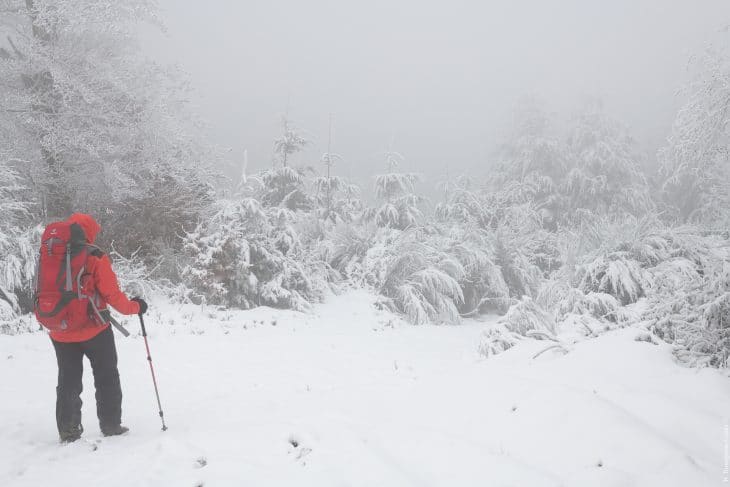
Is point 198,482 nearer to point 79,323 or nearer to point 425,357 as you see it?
point 79,323

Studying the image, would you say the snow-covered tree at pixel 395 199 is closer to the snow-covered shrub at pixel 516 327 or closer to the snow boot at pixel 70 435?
the snow-covered shrub at pixel 516 327

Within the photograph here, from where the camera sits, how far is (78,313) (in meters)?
3.43

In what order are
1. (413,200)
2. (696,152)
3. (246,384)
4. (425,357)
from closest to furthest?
(246,384) → (696,152) → (425,357) → (413,200)

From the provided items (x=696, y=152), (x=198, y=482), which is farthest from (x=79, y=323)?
(x=696, y=152)

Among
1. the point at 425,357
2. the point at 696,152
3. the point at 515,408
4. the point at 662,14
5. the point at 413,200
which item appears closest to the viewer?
the point at 515,408

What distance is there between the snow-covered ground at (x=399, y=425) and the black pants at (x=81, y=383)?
20 centimetres

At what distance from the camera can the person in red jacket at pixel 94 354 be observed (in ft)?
11.5

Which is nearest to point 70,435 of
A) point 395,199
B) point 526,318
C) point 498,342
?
point 498,342

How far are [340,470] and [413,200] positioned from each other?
603 inches

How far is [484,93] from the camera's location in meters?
87.7

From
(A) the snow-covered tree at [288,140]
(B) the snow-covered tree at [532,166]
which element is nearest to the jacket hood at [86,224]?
(A) the snow-covered tree at [288,140]

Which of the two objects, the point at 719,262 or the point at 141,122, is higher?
the point at 141,122

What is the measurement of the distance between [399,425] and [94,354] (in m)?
2.66

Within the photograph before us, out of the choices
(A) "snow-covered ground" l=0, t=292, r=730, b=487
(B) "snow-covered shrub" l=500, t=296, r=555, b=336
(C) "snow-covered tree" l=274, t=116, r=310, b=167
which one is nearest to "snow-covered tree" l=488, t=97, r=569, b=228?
(C) "snow-covered tree" l=274, t=116, r=310, b=167
